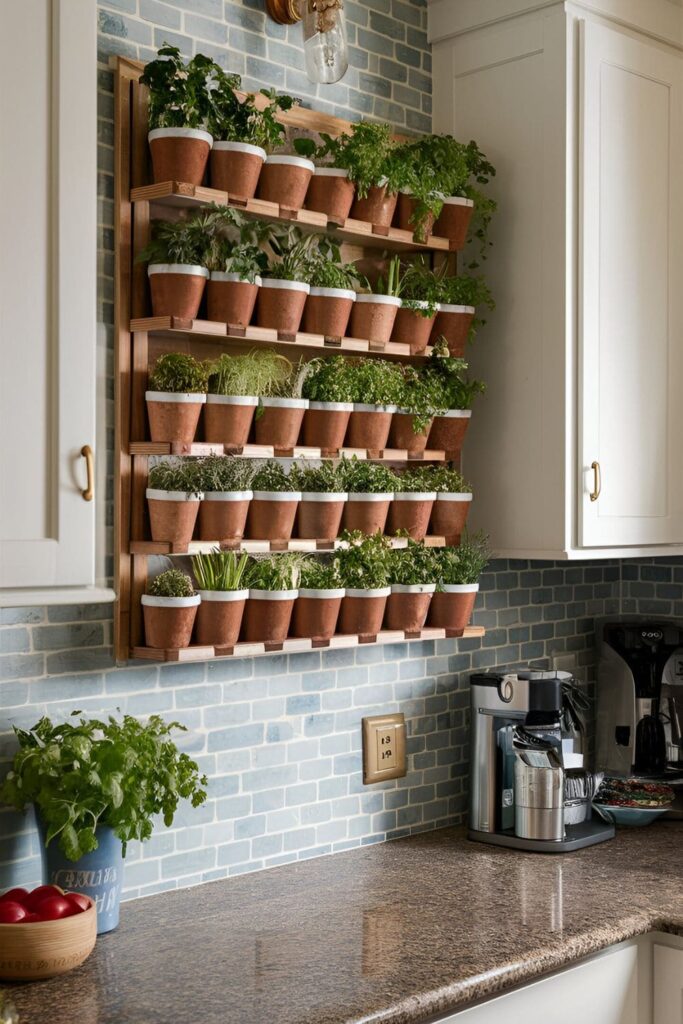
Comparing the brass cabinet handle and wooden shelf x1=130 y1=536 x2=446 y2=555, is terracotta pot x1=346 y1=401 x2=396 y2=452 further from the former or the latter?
the brass cabinet handle

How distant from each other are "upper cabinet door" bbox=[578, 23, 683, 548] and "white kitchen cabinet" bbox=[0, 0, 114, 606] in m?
1.22

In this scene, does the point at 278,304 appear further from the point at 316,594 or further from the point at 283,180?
the point at 316,594

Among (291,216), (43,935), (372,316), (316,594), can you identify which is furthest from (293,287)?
(43,935)

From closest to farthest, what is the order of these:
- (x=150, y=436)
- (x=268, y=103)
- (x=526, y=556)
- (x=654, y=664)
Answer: (x=150, y=436), (x=268, y=103), (x=526, y=556), (x=654, y=664)

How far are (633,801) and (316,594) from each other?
1007 millimetres

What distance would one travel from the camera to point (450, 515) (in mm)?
2605

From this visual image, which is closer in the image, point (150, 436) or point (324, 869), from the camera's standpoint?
point (150, 436)

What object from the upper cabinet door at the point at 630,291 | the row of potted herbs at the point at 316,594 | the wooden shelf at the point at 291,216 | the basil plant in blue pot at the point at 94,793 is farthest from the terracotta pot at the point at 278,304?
the basil plant in blue pot at the point at 94,793

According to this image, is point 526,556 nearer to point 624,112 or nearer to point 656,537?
point 656,537

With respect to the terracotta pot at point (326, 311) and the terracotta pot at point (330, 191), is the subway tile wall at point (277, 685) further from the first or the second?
the terracotta pot at point (326, 311)

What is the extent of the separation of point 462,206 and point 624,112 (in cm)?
42

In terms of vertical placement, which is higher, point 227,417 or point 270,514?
point 227,417

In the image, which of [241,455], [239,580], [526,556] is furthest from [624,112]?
[239,580]

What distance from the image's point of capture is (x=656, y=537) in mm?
2758
